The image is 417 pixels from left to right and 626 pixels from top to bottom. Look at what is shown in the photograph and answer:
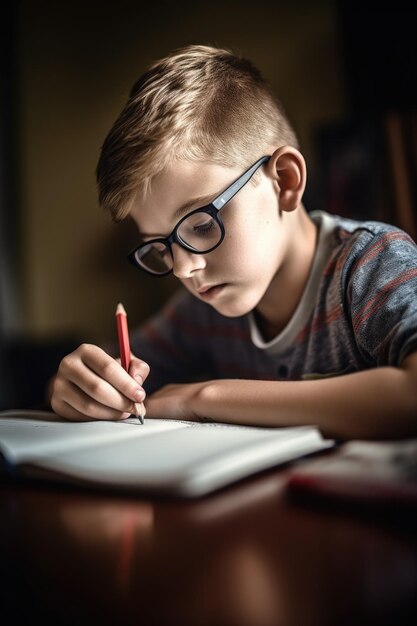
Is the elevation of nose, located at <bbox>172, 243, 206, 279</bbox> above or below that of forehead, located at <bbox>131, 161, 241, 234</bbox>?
below

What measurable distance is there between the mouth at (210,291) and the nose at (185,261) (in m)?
0.04

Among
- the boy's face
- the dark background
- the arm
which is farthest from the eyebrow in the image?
the dark background

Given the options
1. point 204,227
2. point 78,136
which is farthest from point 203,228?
point 78,136

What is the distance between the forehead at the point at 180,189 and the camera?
746 mm

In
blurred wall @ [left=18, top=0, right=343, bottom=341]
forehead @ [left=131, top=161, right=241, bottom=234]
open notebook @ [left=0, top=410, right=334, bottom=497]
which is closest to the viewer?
open notebook @ [left=0, top=410, right=334, bottom=497]

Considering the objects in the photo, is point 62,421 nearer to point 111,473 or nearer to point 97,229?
point 111,473

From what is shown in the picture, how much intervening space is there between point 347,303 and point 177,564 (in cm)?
56

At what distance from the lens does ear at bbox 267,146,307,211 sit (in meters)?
0.82

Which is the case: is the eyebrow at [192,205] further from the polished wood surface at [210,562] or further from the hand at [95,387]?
the polished wood surface at [210,562]

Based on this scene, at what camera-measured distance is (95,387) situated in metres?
0.66

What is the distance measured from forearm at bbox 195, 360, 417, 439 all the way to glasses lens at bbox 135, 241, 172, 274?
26cm

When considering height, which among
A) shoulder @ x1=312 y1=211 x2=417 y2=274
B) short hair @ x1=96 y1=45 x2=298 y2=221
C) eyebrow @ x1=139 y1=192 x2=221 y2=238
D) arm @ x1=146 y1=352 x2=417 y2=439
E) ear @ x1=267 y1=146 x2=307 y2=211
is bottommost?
arm @ x1=146 y1=352 x2=417 y2=439

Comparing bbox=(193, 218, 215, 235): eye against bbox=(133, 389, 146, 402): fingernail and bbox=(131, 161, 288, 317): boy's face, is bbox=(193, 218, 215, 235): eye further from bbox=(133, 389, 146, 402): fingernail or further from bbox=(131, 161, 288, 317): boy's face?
bbox=(133, 389, 146, 402): fingernail

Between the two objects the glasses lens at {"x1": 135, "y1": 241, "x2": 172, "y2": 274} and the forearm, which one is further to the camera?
the glasses lens at {"x1": 135, "y1": 241, "x2": 172, "y2": 274}
